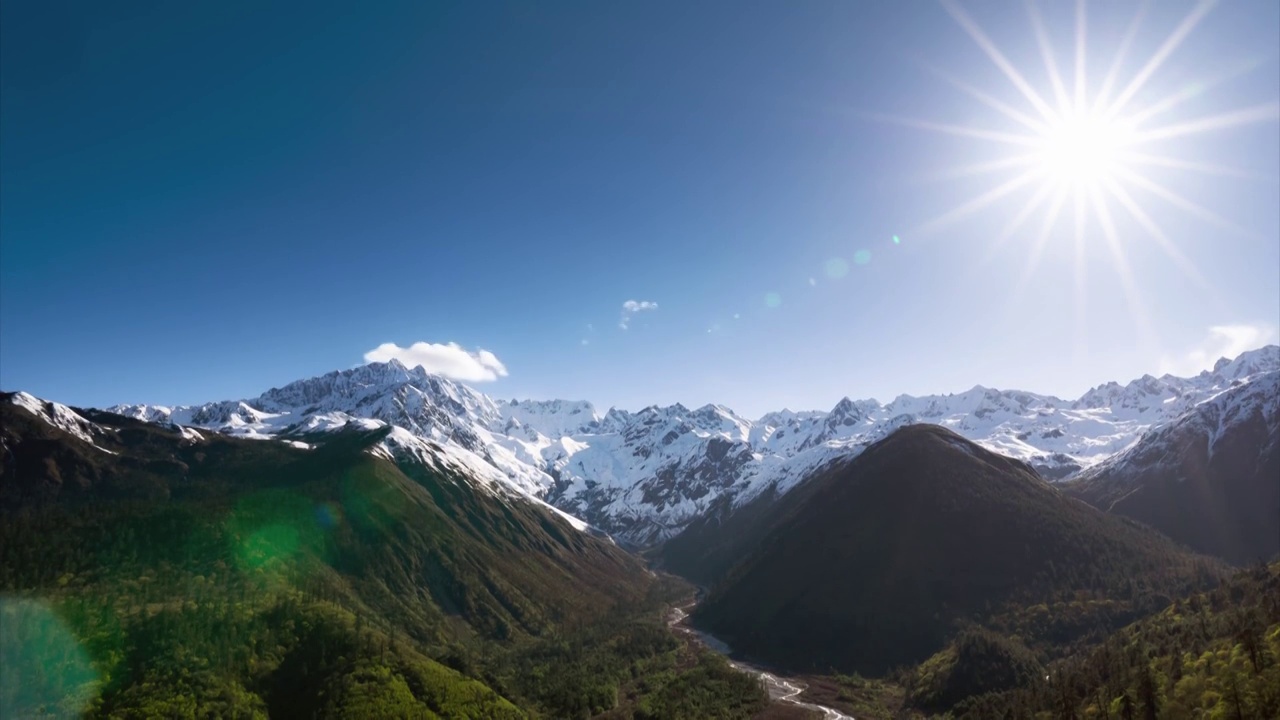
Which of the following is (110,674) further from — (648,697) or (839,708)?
(839,708)

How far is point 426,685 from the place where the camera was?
427ft

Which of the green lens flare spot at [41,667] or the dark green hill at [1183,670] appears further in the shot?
the green lens flare spot at [41,667]

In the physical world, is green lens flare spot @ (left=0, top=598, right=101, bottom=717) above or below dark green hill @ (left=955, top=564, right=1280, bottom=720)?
below

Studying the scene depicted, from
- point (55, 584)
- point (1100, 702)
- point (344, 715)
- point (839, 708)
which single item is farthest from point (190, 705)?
point (1100, 702)

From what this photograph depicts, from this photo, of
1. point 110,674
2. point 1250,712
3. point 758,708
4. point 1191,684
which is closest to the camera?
point 1250,712

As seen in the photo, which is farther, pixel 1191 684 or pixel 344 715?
pixel 344 715

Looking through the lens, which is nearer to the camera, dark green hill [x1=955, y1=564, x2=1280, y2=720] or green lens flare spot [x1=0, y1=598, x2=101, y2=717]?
dark green hill [x1=955, y1=564, x2=1280, y2=720]

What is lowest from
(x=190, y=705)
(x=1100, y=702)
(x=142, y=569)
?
(x=190, y=705)

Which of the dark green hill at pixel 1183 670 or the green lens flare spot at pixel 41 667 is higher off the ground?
the dark green hill at pixel 1183 670

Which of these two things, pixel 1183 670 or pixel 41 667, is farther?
pixel 1183 670

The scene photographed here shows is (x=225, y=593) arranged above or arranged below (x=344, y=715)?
above

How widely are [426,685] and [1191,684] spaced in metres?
142

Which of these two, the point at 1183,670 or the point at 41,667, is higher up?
the point at 1183,670

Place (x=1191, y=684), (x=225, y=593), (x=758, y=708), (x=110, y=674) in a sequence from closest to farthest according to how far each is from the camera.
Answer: (x=1191, y=684) → (x=110, y=674) → (x=225, y=593) → (x=758, y=708)
